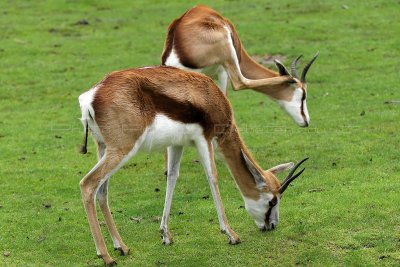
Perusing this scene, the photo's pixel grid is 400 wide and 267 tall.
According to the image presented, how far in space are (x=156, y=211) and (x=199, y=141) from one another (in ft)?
5.03

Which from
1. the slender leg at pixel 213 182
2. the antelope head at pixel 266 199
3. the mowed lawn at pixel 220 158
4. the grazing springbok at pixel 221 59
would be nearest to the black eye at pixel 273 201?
the antelope head at pixel 266 199

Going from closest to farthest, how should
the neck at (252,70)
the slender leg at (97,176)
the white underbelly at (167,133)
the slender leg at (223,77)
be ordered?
the slender leg at (97,176)
the white underbelly at (167,133)
the slender leg at (223,77)
the neck at (252,70)

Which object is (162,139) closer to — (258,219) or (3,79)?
(258,219)

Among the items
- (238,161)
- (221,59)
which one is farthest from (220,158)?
(221,59)

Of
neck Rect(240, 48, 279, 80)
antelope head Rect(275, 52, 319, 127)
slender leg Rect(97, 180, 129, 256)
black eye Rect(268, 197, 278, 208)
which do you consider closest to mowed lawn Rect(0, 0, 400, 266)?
slender leg Rect(97, 180, 129, 256)

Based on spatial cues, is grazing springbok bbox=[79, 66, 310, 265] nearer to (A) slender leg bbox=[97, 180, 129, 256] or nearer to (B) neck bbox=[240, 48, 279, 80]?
(A) slender leg bbox=[97, 180, 129, 256]

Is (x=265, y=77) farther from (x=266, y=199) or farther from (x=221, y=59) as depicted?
(x=266, y=199)

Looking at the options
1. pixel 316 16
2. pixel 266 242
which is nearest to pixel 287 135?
pixel 266 242

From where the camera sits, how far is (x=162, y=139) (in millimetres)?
6422

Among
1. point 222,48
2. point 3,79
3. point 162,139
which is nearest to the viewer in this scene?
point 162,139

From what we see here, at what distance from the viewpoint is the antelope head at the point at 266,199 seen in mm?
6914

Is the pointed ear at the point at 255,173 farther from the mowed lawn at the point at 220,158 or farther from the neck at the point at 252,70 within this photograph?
the neck at the point at 252,70

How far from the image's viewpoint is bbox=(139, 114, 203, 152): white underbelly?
20.8 ft

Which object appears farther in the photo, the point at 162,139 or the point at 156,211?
the point at 156,211
